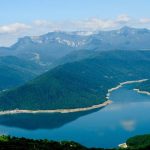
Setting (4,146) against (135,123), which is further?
(135,123)

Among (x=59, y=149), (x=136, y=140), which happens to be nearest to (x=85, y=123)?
(x=136, y=140)

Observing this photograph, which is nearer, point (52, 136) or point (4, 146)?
point (4, 146)

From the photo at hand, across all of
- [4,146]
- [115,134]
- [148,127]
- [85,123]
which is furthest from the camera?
[85,123]

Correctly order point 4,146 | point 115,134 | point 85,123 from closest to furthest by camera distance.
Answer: point 4,146, point 115,134, point 85,123

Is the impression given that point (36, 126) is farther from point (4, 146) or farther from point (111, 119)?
point (4, 146)

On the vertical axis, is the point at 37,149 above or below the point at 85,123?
above

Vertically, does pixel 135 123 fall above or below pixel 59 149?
below

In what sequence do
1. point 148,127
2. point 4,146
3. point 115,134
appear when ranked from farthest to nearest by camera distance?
point 148,127 → point 115,134 → point 4,146

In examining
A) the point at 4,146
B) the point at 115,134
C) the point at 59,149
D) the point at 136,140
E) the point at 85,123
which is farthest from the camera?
the point at 85,123

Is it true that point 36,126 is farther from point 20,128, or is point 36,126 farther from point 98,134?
point 98,134

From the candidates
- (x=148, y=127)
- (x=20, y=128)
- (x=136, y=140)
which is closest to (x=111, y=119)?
(x=148, y=127)
